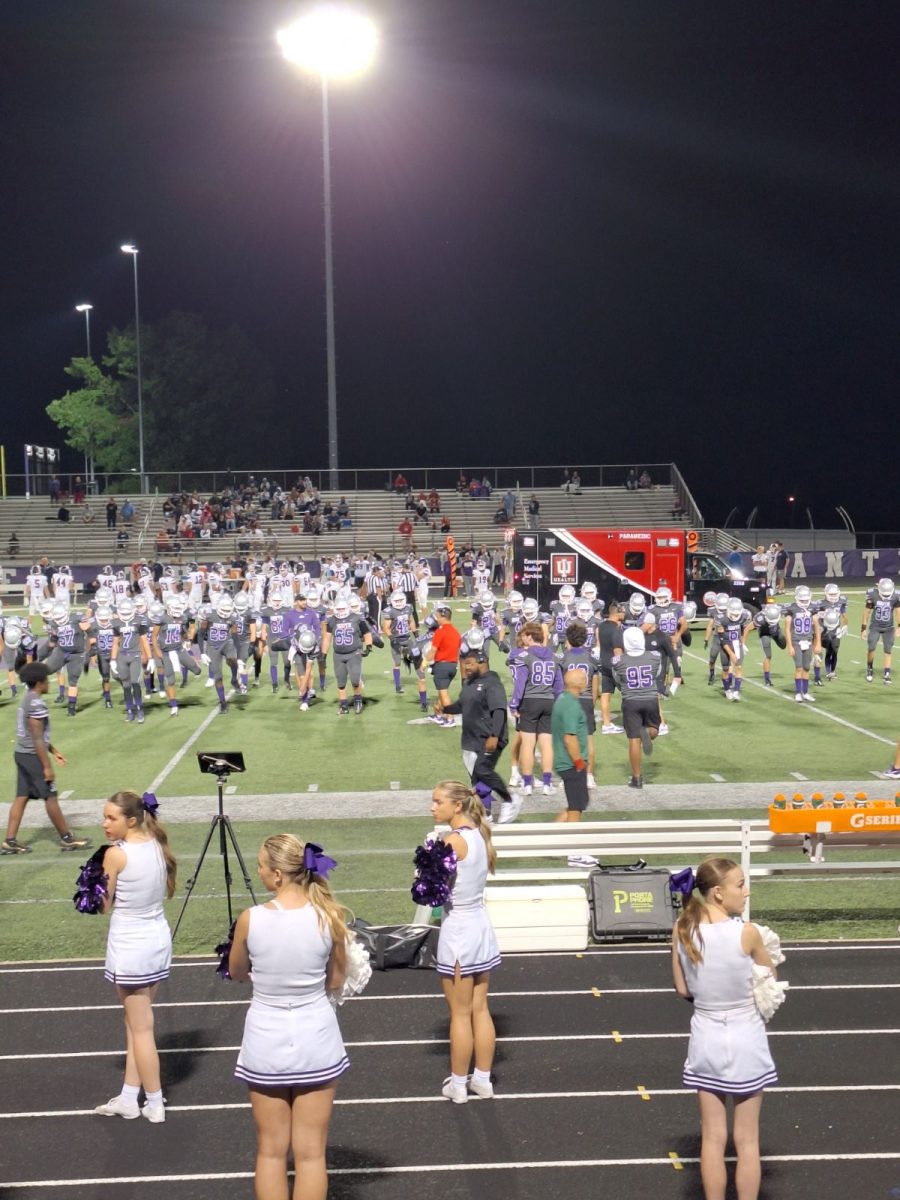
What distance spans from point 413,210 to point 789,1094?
222ft

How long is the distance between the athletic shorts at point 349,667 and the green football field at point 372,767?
0.65m

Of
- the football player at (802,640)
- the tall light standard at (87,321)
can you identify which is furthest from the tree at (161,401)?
the football player at (802,640)

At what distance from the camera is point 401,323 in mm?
72812

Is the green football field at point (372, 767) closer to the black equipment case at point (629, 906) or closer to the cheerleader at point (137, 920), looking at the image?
the black equipment case at point (629, 906)

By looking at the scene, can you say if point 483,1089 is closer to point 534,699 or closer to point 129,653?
point 534,699

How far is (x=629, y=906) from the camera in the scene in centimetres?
855

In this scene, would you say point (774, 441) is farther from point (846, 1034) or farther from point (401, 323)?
point (846, 1034)

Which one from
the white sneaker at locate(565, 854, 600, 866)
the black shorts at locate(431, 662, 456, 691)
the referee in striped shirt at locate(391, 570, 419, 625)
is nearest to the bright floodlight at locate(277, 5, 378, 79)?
the referee in striped shirt at locate(391, 570, 419, 625)

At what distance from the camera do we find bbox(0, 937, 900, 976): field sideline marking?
8.14m

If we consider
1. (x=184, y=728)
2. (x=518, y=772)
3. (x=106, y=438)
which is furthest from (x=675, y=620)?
(x=106, y=438)

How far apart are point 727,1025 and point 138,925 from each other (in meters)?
2.68

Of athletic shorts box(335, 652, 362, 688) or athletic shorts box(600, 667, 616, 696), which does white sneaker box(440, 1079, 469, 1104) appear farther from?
athletic shorts box(335, 652, 362, 688)

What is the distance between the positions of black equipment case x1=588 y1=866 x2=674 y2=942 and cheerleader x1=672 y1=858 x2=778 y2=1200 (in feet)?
12.0

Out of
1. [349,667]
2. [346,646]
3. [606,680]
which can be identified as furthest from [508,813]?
[349,667]
